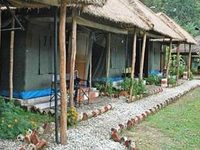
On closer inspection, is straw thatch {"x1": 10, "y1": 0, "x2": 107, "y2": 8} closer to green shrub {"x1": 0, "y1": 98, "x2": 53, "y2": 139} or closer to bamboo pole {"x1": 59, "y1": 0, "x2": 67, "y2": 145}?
bamboo pole {"x1": 59, "y1": 0, "x2": 67, "y2": 145}

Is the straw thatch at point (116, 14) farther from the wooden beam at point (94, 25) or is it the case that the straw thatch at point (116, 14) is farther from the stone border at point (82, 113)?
the stone border at point (82, 113)

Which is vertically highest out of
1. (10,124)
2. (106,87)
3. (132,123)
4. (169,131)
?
(106,87)

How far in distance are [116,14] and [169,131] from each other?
423 centimetres

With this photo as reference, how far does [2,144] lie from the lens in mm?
6727

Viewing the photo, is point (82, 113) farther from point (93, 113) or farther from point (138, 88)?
point (138, 88)

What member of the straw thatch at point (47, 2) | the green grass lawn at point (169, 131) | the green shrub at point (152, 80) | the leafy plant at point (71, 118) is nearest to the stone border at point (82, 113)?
the leafy plant at point (71, 118)

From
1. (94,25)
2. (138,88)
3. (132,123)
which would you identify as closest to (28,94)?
(94,25)

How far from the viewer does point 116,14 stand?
12.1m

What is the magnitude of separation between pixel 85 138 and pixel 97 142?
11.6 inches

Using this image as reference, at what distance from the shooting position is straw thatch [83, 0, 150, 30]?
10348 mm

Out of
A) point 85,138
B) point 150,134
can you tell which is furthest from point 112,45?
point 85,138

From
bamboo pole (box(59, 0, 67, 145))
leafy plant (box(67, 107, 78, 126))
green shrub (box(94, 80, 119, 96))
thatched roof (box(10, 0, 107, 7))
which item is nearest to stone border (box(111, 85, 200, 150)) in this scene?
leafy plant (box(67, 107, 78, 126))

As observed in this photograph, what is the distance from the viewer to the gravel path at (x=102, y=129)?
721 centimetres

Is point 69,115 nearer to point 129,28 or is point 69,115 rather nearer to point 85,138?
point 85,138
